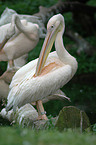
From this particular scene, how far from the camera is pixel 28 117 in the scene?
4.97m

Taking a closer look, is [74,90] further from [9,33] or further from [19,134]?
[19,134]

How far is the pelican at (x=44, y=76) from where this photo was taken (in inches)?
182

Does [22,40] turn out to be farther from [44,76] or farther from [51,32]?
[44,76]

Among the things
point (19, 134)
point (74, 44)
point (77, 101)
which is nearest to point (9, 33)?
A: point (77, 101)

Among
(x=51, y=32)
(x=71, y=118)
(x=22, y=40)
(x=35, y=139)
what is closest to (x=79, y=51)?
(x=22, y=40)

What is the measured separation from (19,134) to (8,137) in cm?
19

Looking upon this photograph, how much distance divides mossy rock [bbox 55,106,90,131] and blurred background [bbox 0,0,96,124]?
1.83m

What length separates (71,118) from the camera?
13.1 feet

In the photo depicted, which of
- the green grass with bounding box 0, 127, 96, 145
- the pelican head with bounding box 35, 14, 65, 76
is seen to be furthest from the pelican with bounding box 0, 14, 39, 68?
the green grass with bounding box 0, 127, 96, 145

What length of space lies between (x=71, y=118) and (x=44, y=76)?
3.14 ft

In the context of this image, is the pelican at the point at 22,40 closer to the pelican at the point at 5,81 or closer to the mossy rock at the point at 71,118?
the pelican at the point at 5,81

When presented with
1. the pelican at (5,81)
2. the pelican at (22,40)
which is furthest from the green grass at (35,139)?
the pelican at (22,40)

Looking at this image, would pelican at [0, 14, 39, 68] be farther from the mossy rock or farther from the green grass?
the green grass

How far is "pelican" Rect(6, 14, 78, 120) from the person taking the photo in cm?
462
